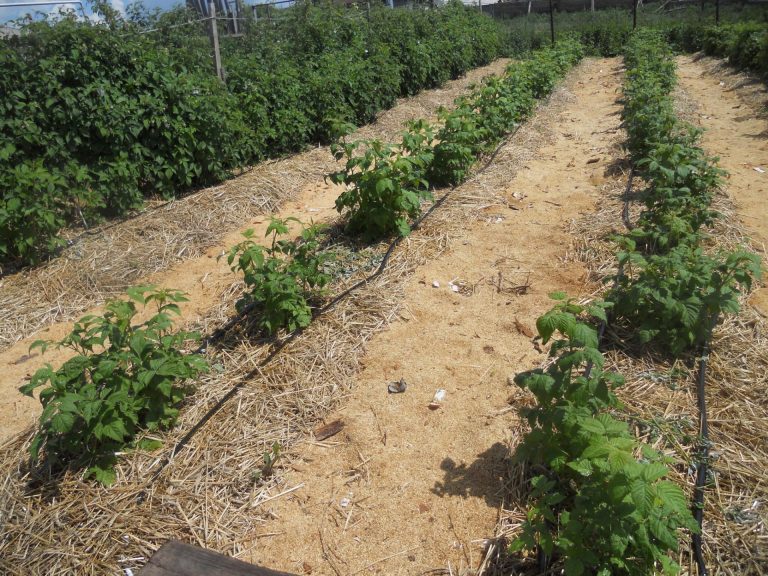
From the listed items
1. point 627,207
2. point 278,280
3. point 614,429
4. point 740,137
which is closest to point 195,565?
point 614,429

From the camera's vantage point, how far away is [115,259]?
218 inches

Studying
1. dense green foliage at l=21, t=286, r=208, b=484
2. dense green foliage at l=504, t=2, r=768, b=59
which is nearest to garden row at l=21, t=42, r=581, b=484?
dense green foliage at l=21, t=286, r=208, b=484

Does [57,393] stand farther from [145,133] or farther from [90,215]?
[145,133]

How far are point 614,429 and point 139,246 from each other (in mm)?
5114

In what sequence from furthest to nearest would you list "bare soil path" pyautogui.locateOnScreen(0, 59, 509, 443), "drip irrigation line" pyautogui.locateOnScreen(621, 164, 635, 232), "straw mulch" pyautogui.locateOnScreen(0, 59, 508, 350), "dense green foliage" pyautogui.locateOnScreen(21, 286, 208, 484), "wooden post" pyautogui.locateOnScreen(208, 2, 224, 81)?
"wooden post" pyautogui.locateOnScreen(208, 2, 224, 81), "drip irrigation line" pyautogui.locateOnScreen(621, 164, 635, 232), "straw mulch" pyautogui.locateOnScreen(0, 59, 508, 350), "bare soil path" pyautogui.locateOnScreen(0, 59, 509, 443), "dense green foliage" pyautogui.locateOnScreen(21, 286, 208, 484)

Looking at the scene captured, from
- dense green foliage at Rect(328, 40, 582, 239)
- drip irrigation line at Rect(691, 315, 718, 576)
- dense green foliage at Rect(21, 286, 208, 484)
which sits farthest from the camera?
dense green foliage at Rect(328, 40, 582, 239)

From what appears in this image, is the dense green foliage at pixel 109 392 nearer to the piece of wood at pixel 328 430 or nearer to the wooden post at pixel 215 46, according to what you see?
the piece of wood at pixel 328 430

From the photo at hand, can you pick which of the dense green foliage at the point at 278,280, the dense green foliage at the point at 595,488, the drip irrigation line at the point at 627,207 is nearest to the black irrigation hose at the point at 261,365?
the dense green foliage at the point at 278,280

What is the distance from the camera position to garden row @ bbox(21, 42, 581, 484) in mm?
2934

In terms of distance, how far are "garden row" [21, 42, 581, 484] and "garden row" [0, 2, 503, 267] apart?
0.99 metres

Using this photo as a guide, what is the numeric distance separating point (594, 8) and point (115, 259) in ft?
93.8

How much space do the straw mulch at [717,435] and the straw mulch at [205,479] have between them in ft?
4.09

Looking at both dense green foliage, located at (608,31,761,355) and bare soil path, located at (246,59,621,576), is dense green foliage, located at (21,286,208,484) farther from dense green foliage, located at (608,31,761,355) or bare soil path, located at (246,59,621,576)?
dense green foliage, located at (608,31,761,355)

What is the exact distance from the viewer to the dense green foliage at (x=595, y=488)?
1935mm
